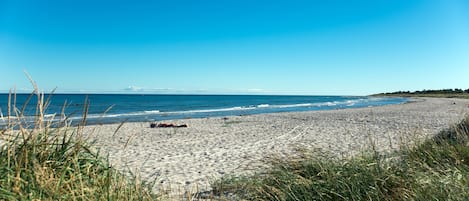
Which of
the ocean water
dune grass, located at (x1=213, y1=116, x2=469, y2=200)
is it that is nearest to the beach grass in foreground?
dune grass, located at (x1=213, y1=116, x2=469, y2=200)

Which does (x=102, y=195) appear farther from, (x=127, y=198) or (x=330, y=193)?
(x=330, y=193)

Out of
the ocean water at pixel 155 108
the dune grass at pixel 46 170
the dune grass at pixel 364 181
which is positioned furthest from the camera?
the ocean water at pixel 155 108

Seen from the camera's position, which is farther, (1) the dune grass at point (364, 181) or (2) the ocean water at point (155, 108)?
(2) the ocean water at point (155, 108)

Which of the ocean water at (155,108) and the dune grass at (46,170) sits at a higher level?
the dune grass at (46,170)

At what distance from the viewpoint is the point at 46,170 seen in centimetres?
251

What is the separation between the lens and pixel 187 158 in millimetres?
8836

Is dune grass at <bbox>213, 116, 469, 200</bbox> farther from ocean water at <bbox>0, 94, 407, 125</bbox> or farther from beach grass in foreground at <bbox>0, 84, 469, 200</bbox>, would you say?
ocean water at <bbox>0, 94, 407, 125</bbox>

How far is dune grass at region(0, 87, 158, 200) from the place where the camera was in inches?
90.1

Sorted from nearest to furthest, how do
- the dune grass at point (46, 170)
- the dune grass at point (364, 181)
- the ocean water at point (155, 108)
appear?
1. the dune grass at point (46, 170)
2. the dune grass at point (364, 181)
3. the ocean water at point (155, 108)

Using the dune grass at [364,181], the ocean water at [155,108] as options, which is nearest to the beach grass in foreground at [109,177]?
the dune grass at [364,181]

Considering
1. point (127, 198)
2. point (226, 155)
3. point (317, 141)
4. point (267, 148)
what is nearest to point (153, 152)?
point (226, 155)

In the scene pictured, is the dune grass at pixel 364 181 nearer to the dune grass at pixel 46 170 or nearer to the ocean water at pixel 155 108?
the dune grass at pixel 46 170

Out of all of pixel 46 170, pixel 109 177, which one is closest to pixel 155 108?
pixel 109 177

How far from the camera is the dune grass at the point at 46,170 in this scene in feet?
7.51
